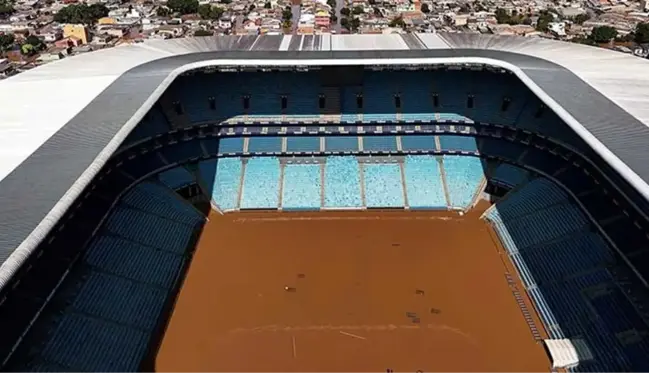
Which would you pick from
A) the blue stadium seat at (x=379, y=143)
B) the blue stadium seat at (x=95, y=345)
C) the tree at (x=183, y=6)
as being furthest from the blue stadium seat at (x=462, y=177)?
the tree at (x=183, y=6)

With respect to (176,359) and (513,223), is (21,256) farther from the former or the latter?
(513,223)

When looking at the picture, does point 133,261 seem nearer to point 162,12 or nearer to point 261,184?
point 261,184

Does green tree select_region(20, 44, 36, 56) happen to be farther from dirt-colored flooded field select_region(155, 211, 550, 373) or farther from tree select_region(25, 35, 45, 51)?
dirt-colored flooded field select_region(155, 211, 550, 373)

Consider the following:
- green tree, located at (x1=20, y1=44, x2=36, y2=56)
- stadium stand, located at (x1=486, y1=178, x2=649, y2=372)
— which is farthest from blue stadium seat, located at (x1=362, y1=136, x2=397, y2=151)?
green tree, located at (x1=20, y1=44, x2=36, y2=56)

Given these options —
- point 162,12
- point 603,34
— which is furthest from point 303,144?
point 162,12

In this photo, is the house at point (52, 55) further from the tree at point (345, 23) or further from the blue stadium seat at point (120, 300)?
the blue stadium seat at point (120, 300)

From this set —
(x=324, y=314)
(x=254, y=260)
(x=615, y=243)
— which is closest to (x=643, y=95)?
(x=615, y=243)

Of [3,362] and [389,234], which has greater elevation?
[3,362]
